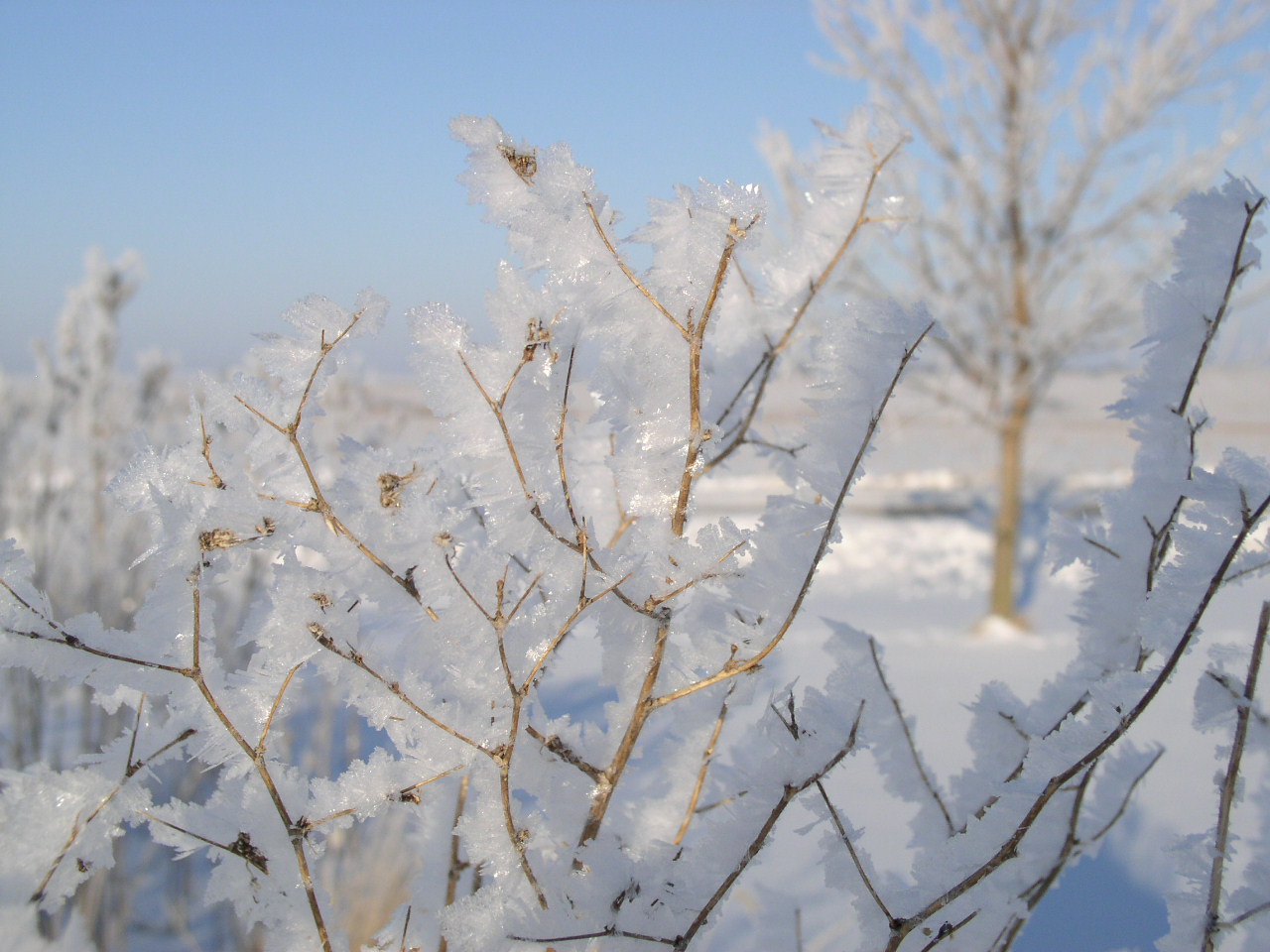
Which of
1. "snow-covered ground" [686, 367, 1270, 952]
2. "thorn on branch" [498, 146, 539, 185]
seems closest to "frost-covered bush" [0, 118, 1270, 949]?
"thorn on branch" [498, 146, 539, 185]

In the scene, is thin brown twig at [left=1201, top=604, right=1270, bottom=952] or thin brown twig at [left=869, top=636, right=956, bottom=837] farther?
thin brown twig at [left=869, top=636, right=956, bottom=837]

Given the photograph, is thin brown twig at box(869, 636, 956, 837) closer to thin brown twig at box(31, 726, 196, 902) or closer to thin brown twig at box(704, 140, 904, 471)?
thin brown twig at box(704, 140, 904, 471)

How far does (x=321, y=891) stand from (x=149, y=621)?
12.9 inches

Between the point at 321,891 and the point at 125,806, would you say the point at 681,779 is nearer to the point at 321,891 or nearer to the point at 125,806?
the point at 321,891

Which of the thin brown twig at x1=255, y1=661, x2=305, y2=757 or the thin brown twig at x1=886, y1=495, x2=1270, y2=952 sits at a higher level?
the thin brown twig at x1=886, y1=495, x2=1270, y2=952

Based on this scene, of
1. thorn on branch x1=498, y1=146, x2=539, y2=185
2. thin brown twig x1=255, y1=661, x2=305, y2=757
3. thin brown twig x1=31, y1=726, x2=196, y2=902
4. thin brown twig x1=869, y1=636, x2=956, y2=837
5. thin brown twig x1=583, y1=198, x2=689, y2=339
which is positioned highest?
thorn on branch x1=498, y1=146, x2=539, y2=185

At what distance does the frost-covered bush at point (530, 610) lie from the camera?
749mm

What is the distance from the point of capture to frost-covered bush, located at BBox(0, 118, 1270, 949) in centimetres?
75

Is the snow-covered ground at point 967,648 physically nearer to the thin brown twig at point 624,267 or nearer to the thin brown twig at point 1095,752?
the thin brown twig at point 1095,752

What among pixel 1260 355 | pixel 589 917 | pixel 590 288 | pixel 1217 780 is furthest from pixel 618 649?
pixel 1260 355

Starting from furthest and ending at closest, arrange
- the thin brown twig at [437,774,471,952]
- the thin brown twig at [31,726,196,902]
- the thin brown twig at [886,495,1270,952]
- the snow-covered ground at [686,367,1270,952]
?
the snow-covered ground at [686,367,1270,952]
the thin brown twig at [437,774,471,952]
the thin brown twig at [31,726,196,902]
the thin brown twig at [886,495,1270,952]

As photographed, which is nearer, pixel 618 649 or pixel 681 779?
pixel 618 649

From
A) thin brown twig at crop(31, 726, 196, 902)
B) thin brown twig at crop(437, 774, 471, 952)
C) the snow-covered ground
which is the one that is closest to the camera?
thin brown twig at crop(31, 726, 196, 902)

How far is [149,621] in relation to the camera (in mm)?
767
